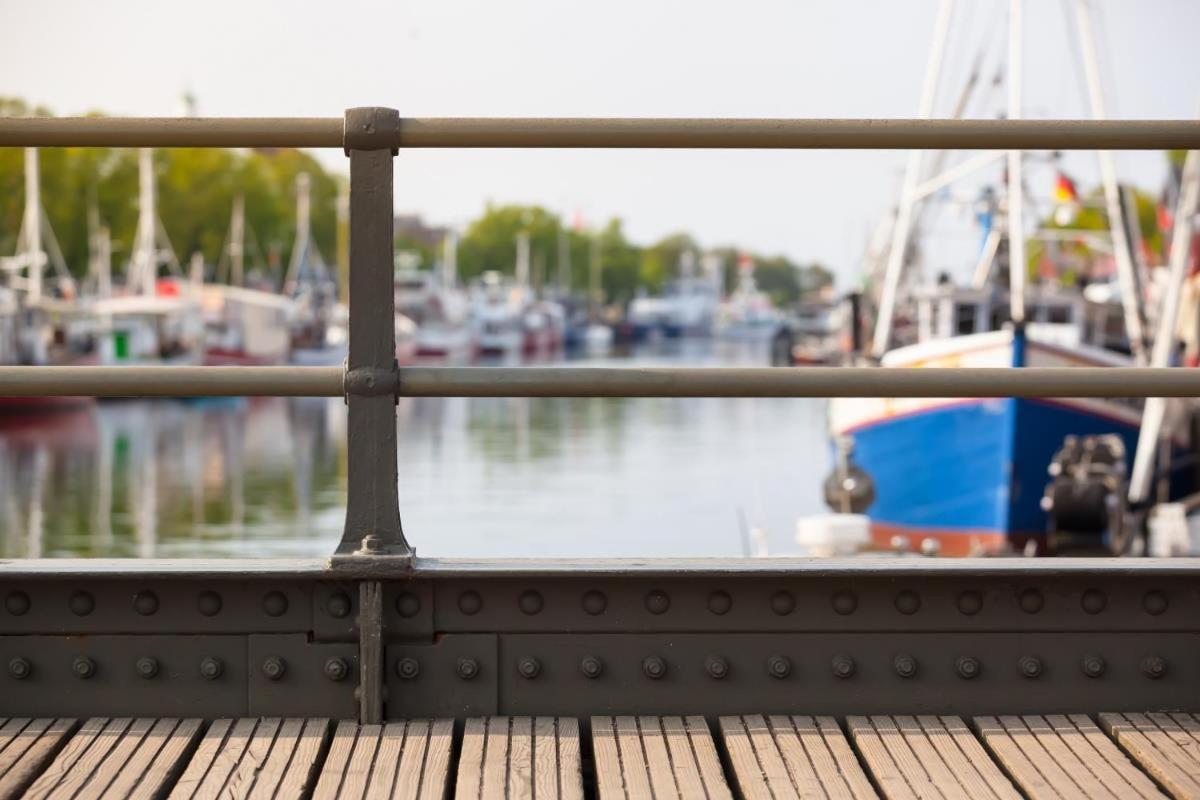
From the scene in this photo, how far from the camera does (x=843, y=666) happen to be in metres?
3.38

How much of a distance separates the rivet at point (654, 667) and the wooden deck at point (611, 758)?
0.09m

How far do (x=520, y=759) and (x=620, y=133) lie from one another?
127 centimetres

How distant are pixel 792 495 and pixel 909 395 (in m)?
27.9

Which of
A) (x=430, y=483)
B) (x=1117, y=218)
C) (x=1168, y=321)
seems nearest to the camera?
(x=1168, y=321)

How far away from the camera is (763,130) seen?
3.28m

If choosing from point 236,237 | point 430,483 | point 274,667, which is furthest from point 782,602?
point 236,237

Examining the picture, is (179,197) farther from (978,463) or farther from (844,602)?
(844,602)

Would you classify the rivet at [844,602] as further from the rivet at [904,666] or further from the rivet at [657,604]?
the rivet at [657,604]

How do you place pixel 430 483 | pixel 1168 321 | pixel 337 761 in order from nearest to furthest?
pixel 337 761
pixel 1168 321
pixel 430 483

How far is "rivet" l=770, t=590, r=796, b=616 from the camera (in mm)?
3391

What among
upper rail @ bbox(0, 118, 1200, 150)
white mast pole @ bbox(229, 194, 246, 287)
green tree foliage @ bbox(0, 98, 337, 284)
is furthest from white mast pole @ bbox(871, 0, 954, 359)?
white mast pole @ bbox(229, 194, 246, 287)

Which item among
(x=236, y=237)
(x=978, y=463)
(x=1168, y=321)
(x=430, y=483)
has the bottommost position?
(x=430, y=483)

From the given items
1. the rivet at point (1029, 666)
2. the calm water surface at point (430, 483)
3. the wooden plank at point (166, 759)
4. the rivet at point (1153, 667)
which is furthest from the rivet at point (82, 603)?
the calm water surface at point (430, 483)

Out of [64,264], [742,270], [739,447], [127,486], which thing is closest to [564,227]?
[742,270]
